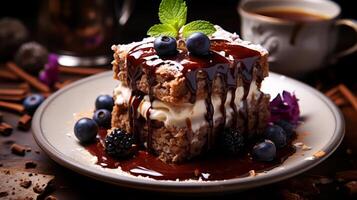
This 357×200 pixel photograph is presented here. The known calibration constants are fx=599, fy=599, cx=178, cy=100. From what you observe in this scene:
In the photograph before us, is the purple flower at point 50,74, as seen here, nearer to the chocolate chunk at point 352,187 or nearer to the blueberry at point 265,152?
the blueberry at point 265,152

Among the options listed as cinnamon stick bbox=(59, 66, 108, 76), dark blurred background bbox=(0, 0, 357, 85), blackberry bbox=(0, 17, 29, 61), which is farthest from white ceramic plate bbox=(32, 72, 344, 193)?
dark blurred background bbox=(0, 0, 357, 85)

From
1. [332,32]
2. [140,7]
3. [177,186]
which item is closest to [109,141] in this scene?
[177,186]

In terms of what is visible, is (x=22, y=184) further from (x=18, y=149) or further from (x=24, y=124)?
(x=24, y=124)

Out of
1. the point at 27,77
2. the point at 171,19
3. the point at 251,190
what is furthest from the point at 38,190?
the point at 27,77

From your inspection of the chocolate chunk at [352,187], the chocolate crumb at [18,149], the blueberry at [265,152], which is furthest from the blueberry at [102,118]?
the chocolate chunk at [352,187]

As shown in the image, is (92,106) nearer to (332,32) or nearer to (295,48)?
(295,48)

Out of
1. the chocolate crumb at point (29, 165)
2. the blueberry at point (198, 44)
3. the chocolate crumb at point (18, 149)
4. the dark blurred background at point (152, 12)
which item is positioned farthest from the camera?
the dark blurred background at point (152, 12)
